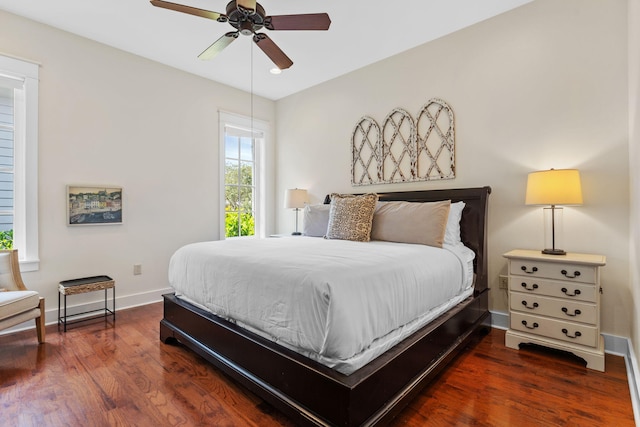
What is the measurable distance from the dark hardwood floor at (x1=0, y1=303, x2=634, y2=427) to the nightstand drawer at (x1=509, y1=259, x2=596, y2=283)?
59 centimetres

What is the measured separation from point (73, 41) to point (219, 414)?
372 centimetres

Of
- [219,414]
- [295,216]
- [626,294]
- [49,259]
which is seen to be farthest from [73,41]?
[626,294]

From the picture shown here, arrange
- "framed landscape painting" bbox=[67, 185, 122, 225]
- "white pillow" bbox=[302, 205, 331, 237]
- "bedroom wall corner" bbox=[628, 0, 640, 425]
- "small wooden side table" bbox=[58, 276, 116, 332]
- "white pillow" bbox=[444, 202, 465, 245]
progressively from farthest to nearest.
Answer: "white pillow" bbox=[302, 205, 331, 237], "framed landscape painting" bbox=[67, 185, 122, 225], "small wooden side table" bbox=[58, 276, 116, 332], "white pillow" bbox=[444, 202, 465, 245], "bedroom wall corner" bbox=[628, 0, 640, 425]

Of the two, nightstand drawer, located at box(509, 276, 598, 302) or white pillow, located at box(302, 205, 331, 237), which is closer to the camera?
nightstand drawer, located at box(509, 276, 598, 302)

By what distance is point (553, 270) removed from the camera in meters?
2.27

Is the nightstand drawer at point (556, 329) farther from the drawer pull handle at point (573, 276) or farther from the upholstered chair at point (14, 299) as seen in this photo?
the upholstered chair at point (14, 299)

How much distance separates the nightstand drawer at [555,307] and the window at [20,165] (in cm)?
422

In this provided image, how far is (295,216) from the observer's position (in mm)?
4910

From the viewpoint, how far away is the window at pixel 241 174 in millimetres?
4559

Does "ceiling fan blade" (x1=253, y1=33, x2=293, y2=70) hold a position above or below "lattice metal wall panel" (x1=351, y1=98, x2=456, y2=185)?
above

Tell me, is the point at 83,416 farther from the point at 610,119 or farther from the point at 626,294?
the point at 610,119

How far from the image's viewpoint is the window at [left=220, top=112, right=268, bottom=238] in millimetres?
4559

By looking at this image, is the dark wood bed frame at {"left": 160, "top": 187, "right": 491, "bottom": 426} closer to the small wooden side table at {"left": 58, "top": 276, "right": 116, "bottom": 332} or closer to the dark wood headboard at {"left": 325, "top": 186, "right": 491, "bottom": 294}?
the dark wood headboard at {"left": 325, "top": 186, "right": 491, "bottom": 294}

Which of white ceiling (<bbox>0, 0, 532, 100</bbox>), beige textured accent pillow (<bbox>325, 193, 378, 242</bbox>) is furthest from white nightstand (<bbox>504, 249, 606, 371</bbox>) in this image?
white ceiling (<bbox>0, 0, 532, 100</bbox>)
